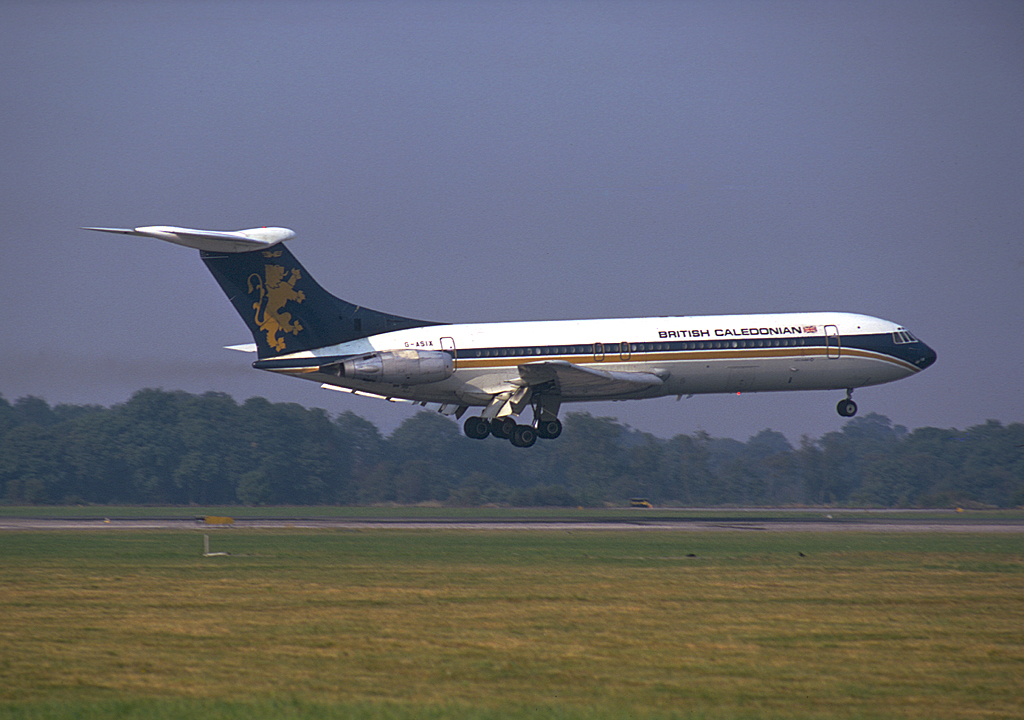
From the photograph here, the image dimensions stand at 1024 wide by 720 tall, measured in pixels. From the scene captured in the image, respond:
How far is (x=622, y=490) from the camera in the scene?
88938mm

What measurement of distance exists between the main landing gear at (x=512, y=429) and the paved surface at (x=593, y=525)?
364cm

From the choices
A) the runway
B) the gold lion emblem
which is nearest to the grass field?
the runway

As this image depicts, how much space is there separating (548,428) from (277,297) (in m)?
12.0

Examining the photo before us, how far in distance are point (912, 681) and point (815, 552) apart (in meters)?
15.1

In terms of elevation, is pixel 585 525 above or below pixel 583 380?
below

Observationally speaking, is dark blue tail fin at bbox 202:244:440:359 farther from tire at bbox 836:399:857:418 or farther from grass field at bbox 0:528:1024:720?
tire at bbox 836:399:857:418

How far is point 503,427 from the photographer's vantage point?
4453 centimetres

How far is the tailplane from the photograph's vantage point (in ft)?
135

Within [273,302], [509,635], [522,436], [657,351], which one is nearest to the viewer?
[509,635]

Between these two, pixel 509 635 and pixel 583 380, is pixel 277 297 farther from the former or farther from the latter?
pixel 509 635

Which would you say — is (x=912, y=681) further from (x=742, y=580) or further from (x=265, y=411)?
(x=265, y=411)

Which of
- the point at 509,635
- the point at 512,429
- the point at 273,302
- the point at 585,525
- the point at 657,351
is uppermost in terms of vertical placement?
the point at 273,302

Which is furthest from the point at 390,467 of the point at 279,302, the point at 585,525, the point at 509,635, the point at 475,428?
the point at 509,635

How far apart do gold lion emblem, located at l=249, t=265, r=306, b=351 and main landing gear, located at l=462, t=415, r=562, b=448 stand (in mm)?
8110
